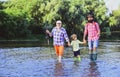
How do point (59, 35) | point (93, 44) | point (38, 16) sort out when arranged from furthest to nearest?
point (38, 16) < point (93, 44) < point (59, 35)

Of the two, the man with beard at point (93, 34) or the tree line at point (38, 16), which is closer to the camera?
the man with beard at point (93, 34)

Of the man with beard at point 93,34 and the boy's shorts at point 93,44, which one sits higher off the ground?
the man with beard at point 93,34

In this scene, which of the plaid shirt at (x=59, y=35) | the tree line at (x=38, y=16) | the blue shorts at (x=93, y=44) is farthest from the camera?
the tree line at (x=38, y=16)

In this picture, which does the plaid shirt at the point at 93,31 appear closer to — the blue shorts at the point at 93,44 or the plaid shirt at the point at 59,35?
the blue shorts at the point at 93,44

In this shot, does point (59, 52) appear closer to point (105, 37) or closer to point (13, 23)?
point (13, 23)

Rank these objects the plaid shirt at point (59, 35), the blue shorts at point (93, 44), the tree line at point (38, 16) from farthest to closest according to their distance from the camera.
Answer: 1. the tree line at point (38, 16)
2. the blue shorts at point (93, 44)
3. the plaid shirt at point (59, 35)

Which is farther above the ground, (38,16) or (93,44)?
(38,16)

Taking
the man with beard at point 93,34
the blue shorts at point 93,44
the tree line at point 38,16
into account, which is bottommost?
the blue shorts at point 93,44

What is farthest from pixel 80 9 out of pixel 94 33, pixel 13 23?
pixel 94 33

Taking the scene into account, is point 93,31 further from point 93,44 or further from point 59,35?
point 59,35

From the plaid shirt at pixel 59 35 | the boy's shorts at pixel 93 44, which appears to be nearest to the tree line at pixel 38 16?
the boy's shorts at pixel 93 44

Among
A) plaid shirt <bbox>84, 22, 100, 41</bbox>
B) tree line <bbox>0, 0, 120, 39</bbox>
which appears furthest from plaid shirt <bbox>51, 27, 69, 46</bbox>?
tree line <bbox>0, 0, 120, 39</bbox>

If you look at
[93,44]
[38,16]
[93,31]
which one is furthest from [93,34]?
[38,16]

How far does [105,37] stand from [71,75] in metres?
78.8
